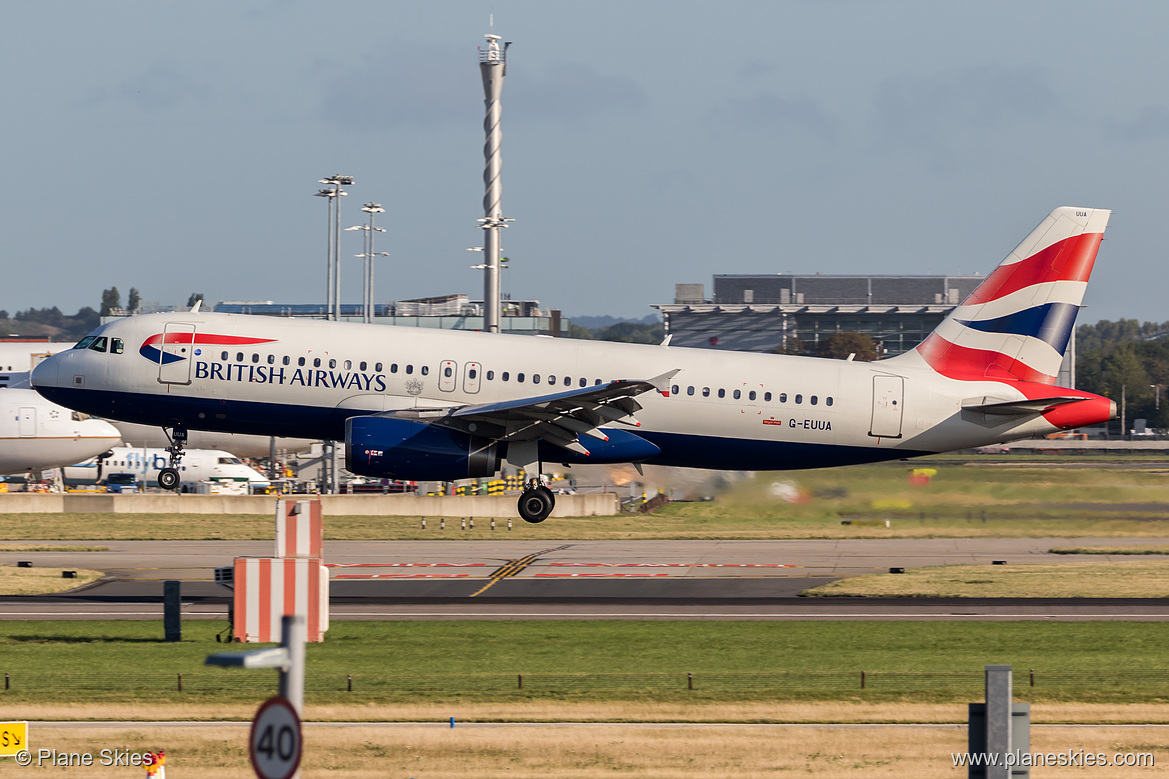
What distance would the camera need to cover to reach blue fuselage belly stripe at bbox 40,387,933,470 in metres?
39.0

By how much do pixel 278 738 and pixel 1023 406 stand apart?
34.6 m

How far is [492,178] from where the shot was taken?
10231 cm

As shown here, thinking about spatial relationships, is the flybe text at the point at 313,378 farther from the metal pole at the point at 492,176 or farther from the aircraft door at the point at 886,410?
the metal pole at the point at 492,176

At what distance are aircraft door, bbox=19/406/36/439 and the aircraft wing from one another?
43728 mm

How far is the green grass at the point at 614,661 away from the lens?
25.3 meters

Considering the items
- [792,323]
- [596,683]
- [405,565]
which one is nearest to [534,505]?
[405,565]

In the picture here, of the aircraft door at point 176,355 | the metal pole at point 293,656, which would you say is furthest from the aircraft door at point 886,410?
the metal pole at point 293,656

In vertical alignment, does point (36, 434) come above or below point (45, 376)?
below

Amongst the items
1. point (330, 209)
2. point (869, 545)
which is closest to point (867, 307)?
point (330, 209)

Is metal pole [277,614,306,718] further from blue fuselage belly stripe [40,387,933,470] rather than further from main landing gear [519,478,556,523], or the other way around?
main landing gear [519,478,556,523]

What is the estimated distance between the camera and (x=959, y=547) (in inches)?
2151

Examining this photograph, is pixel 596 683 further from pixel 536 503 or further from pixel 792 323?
pixel 792 323

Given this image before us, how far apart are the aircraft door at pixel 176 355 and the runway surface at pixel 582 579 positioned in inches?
274

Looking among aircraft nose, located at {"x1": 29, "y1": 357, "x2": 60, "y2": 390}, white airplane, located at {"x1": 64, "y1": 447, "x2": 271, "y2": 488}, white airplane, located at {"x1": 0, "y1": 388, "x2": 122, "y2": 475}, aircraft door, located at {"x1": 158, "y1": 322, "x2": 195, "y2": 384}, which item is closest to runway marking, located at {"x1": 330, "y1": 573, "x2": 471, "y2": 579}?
aircraft door, located at {"x1": 158, "y1": 322, "x2": 195, "y2": 384}
